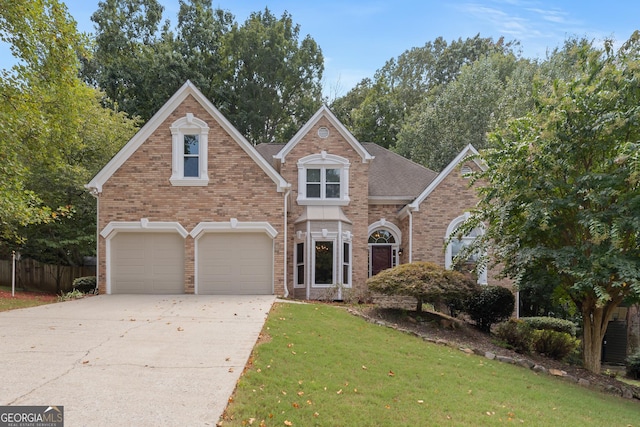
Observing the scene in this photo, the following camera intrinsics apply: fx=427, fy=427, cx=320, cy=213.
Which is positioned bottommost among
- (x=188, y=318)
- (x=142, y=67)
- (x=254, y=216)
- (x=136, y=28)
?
(x=188, y=318)

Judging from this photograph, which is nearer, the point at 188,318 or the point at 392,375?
the point at 392,375

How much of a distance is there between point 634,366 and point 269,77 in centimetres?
2852

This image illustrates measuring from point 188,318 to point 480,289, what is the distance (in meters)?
8.25

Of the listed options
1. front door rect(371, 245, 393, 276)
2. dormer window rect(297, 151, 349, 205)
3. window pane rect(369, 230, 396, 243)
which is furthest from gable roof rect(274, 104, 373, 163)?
front door rect(371, 245, 393, 276)

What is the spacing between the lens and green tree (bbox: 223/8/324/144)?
107 feet

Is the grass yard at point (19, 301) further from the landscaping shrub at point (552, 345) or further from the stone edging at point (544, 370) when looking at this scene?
the landscaping shrub at point (552, 345)

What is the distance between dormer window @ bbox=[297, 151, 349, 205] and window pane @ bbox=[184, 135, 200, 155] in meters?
4.09

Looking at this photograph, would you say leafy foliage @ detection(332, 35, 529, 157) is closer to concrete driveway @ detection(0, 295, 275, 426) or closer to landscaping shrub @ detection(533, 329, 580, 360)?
landscaping shrub @ detection(533, 329, 580, 360)

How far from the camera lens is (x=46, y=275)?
22.3 m

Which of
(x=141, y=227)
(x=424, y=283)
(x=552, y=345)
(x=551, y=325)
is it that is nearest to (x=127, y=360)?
(x=424, y=283)

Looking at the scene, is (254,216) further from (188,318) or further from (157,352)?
(157,352)

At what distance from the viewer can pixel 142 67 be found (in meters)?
30.9

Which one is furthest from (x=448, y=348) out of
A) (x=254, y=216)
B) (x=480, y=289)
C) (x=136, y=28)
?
(x=136, y=28)

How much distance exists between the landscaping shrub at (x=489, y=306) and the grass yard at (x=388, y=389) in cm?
401
